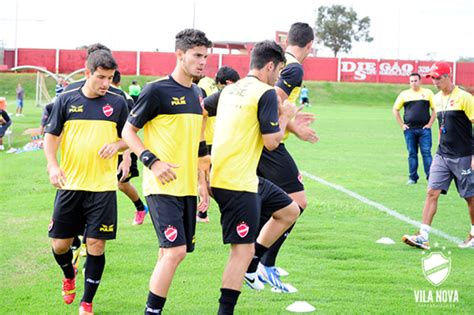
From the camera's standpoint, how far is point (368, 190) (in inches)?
604

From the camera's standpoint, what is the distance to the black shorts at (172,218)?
582 centimetres

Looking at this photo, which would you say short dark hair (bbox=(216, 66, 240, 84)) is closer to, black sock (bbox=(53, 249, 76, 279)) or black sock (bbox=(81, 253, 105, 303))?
black sock (bbox=(53, 249, 76, 279))

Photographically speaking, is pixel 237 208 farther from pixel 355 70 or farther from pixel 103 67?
pixel 355 70

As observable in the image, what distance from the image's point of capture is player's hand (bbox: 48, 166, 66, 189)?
6508 mm

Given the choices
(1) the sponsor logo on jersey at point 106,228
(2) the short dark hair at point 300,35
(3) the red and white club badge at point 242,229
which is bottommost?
(1) the sponsor logo on jersey at point 106,228

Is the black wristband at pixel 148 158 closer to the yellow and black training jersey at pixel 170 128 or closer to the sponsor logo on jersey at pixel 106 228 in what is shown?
the yellow and black training jersey at pixel 170 128

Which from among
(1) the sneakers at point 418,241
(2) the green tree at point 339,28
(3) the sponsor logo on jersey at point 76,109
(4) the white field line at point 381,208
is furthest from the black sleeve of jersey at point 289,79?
(2) the green tree at point 339,28

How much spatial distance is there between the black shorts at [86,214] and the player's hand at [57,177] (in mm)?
206

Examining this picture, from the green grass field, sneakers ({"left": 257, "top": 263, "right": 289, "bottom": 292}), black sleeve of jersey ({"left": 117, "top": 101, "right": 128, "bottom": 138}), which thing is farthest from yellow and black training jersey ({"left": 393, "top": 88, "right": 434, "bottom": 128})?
black sleeve of jersey ({"left": 117, "top": 101, "right": 128, "bottom": 138})

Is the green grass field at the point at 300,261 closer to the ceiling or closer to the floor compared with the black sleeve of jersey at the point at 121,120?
closer to the floor

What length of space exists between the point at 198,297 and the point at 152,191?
160cm

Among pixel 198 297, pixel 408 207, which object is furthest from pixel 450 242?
pixel 198 297

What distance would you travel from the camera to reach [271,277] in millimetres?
7520

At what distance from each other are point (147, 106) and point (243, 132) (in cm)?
78
